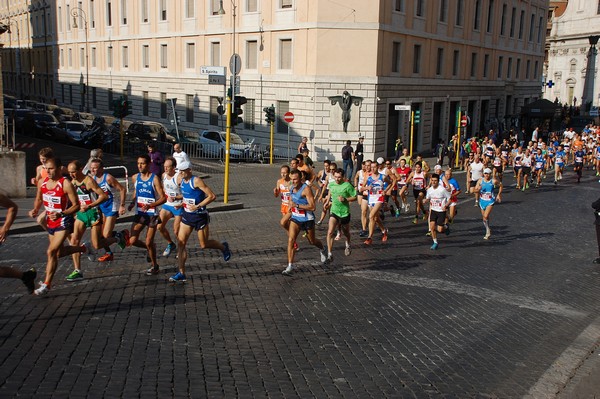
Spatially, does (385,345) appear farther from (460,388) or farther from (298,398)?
(298,398)

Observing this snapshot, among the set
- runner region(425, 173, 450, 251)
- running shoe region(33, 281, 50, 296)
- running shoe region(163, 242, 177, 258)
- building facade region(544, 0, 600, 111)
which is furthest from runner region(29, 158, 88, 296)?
building facade region(544, 0, 600, 111)

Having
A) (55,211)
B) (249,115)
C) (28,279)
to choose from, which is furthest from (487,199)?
(249,115)

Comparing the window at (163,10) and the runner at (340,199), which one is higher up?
the window at (163,10)

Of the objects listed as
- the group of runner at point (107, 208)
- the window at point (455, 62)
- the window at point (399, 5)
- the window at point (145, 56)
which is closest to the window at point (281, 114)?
the window at point (399, 5)

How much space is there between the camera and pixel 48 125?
3597cm

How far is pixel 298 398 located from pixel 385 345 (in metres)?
1.85

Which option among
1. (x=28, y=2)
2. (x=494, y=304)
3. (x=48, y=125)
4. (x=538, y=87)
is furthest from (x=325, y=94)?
(x=28, y=2)

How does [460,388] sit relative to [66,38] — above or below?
below

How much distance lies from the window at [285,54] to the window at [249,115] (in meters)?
3.03

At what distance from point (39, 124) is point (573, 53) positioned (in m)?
69.5

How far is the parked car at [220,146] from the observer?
30.8 m

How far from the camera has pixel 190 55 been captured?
41.5 metres

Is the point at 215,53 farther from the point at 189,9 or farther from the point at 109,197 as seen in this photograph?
the point at 109,197

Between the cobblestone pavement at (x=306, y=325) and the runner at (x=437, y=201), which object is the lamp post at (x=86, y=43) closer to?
the cobblestone pavement at (x=306, y=325)
